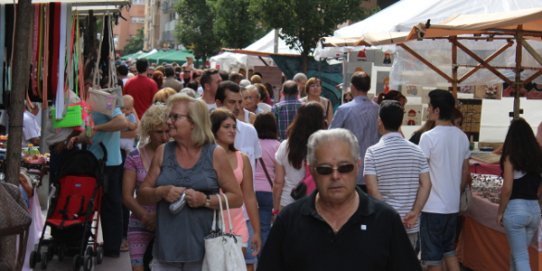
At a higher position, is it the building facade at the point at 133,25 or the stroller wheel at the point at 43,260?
the building facade at the point at 133,25

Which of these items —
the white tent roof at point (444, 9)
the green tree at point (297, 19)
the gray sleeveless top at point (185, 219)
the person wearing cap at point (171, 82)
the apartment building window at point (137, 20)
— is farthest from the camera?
the apartment building window at point (137, 20)

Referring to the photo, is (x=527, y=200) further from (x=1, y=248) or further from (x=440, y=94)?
(x=1, y=248)

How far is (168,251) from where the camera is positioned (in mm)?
5578

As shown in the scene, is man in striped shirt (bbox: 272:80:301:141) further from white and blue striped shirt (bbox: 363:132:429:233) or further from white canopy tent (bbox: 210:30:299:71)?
white canopy tent (bbox: 210:30:299:71)

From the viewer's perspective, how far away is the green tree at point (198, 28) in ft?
159

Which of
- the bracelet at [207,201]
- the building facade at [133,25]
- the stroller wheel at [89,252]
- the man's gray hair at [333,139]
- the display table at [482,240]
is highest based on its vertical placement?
the building facade at [133,25]

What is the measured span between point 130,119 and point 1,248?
5.70m

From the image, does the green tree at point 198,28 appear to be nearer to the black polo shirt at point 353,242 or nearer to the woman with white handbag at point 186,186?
the woman with white handbag at point 186,186

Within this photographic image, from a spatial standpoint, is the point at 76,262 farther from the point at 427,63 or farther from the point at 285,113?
the point at 427,63

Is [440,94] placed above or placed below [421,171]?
above

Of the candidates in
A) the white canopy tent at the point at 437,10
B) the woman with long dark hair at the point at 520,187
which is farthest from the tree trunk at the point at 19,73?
the white canopy tent at the point at 437,10

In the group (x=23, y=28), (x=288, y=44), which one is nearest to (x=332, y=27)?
(x=288, y=44)

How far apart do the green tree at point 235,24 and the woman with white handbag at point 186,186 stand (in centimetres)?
3230

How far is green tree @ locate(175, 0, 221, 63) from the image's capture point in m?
48.3
